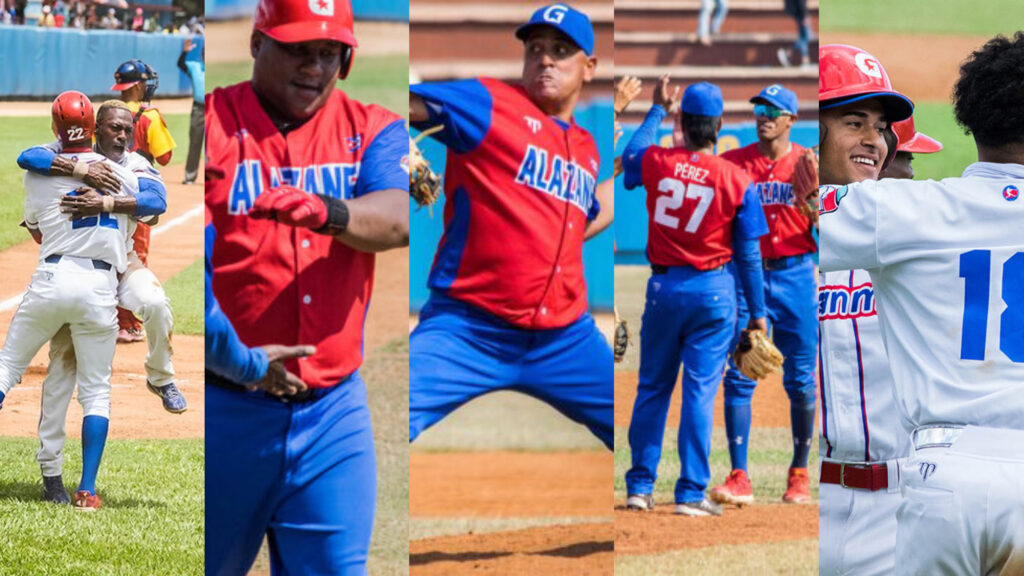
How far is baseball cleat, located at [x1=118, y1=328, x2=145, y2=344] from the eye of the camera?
348 cm

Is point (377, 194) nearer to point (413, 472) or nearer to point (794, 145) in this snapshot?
point (413, 472)

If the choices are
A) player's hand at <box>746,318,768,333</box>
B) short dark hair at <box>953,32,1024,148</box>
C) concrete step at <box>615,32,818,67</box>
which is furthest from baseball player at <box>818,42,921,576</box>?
concrete step at <box>615,32,818,67</box>

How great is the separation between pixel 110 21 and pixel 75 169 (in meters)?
0.49

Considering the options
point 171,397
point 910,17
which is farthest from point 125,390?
point 910,17

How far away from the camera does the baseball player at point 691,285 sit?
4199 millimetres

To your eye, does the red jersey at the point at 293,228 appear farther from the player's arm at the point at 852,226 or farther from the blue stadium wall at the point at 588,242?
the player's arm at the point at 852,226

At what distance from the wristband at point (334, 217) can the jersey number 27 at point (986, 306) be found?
148 cm

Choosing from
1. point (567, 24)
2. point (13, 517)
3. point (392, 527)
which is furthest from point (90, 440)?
point (567, 24)

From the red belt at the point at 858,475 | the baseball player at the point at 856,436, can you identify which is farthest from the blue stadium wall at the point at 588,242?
the red belt at the point at 858,475

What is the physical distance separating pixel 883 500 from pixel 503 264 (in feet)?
4.17

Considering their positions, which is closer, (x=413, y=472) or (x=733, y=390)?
(x=413, y=472)

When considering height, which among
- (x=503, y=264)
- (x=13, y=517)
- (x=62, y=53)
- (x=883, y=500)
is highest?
(x=62, y=53)

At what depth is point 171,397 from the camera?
11.4 feet

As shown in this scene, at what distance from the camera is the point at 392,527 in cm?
336
